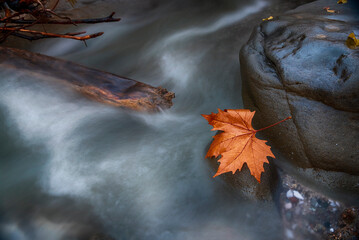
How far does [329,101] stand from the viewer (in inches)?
73.3

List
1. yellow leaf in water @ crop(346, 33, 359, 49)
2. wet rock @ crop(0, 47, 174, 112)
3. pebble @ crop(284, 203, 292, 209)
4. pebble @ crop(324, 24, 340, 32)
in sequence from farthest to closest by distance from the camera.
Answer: wet rock @ crop(0, 47, 174, 112) → pebble @ crop(324, 24, 340, 32) → yellow leaf in water @ crop(346, 33, 359, 49) → pebble @ crop(284, 203, 292, 209)

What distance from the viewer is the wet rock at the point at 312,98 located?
71.7 inches

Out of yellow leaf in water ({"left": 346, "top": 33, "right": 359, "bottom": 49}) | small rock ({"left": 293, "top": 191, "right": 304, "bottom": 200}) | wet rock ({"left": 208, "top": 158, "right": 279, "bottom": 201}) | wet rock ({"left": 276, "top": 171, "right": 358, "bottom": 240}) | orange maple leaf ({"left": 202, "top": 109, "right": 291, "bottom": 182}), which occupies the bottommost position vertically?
wet rock ({"left": 276, "top": 171, "right": 358, "bottom": 240})

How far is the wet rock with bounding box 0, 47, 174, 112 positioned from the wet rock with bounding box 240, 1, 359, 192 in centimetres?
97

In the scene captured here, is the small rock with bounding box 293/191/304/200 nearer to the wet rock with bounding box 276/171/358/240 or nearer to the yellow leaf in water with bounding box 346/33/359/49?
the wet rock with bounding box 276/171/358/240

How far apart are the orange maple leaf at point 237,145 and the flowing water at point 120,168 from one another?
21cm

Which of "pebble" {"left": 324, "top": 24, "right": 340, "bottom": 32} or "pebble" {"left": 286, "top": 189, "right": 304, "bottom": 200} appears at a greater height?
"pebble" {"left": 324, "top": 24, "right": 340, "bottom": 32}

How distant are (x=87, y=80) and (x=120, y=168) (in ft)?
3.34

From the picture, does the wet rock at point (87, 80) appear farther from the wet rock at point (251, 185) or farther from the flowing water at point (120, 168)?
the wet rock at point (251, 185)

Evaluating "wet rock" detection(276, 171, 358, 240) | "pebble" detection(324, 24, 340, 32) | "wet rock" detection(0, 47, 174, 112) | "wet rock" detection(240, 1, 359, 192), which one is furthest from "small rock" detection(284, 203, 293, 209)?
"pebble" detection(324, 24, 340, 32)

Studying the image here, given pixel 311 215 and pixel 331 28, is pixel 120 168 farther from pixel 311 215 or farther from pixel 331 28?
pixel 331 28

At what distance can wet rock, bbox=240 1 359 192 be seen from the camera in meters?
1.82

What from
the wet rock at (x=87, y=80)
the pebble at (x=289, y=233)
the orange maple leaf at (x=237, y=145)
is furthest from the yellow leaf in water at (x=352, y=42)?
the wet rock at (x=87, y=80)

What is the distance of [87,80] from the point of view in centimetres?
259
